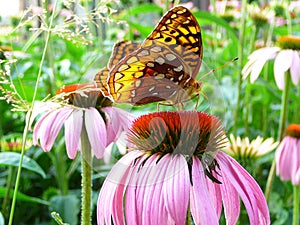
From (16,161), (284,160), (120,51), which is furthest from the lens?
(284,160)

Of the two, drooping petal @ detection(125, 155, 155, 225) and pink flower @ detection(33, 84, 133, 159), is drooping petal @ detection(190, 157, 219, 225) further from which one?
pink flower @ detection(33, 84, 133, 159)

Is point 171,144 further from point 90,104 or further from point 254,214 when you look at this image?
point 90,104

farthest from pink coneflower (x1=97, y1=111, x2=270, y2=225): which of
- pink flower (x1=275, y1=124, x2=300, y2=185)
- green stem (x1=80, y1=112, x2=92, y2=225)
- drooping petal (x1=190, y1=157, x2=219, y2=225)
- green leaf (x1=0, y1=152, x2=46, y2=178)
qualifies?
pink flower (x1=275, y1=124, x2=300, y2=185)

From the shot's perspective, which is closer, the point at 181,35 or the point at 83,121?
the point at 181,35

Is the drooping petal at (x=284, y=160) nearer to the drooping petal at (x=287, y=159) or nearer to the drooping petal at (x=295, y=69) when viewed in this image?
the drooping petal at (x=287, y=159)

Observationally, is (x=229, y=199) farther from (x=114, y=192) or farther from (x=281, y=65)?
(x=281, y=65)

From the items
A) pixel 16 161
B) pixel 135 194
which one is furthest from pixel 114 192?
pixel 16 161

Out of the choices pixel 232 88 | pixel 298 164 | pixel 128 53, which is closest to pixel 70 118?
pixel 128 53
